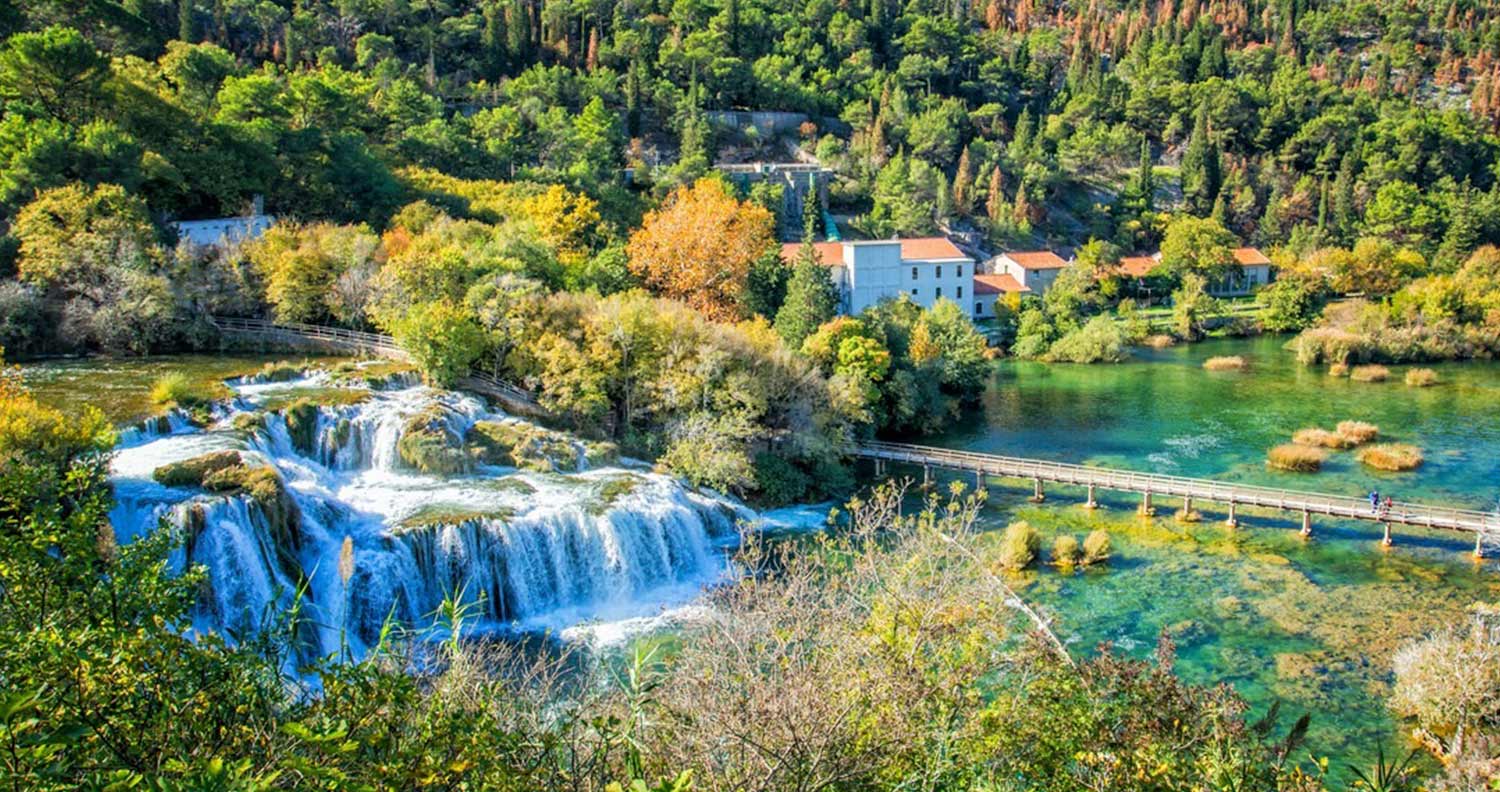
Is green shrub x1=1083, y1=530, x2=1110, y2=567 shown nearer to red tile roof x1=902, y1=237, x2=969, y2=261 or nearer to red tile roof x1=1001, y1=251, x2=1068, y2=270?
red tile roof x1=902, y1=237, x2=969, y2=261

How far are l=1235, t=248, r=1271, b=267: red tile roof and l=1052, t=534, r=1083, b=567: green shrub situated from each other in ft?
195

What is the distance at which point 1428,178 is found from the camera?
297 ft

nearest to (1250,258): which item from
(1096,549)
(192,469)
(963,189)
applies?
(963,189)

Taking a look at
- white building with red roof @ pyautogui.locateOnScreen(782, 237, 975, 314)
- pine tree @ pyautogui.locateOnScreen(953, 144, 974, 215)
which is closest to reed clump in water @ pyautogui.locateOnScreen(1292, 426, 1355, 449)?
white building with red roof @ pyautogui.locateOnScreen(782, 237, 975, 314)

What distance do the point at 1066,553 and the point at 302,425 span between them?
2148 cm

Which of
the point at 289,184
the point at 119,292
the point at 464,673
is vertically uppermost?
the point at 289,184

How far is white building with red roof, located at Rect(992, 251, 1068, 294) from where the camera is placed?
69.1 metres

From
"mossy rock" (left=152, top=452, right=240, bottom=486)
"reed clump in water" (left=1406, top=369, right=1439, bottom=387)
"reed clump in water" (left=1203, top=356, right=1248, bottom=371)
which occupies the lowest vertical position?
"reed clump in water" (left=1406, top=369, right=1439, bottom=387)

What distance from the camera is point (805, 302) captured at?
40.6 metres

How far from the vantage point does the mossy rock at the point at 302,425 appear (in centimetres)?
2728

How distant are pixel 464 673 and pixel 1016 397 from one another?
4053cm

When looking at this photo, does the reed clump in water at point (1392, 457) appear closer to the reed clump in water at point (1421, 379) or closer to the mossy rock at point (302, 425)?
the reed clump in water at point (1421, 379)

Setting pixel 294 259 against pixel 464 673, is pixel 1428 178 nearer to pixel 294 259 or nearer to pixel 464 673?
pixel 294 259

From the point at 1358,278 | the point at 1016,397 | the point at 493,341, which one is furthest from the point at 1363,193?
the point at 493,341
